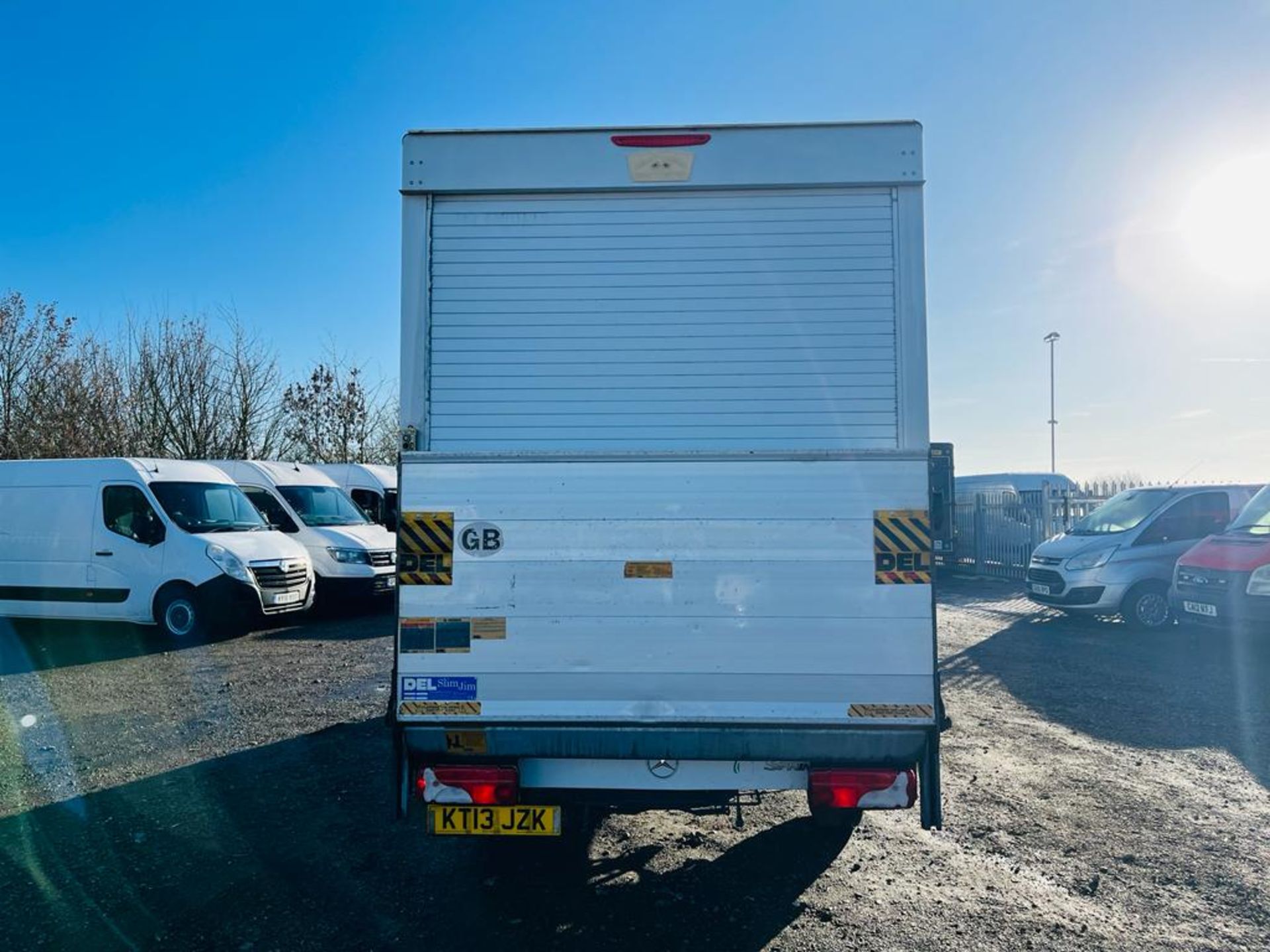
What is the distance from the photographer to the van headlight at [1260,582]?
32.4 feet

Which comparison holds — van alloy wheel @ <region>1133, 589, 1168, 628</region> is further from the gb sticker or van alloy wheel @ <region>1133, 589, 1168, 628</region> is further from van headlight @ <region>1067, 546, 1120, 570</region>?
the gb sticker

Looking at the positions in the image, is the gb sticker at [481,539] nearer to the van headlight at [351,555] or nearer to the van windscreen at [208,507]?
the van windscreen at [208,507]

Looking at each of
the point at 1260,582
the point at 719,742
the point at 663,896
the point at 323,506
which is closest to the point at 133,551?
the point at 323,506

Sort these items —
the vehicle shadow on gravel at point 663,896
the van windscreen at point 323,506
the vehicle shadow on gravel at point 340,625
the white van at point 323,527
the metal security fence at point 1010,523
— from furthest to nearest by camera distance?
the metal security fence at point 1010,523 → the van windscreen at point 323,506 → the white van at point 323,527 → the vehicle shadow on gravel at point 340,625 → the vehicle shadow on gravel at point 663,896

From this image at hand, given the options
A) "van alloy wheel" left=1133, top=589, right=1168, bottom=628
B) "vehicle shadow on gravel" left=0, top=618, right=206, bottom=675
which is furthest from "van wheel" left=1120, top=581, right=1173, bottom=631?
"vehicle shadow on gravel" left=0, top=618, right=206, bottom=675

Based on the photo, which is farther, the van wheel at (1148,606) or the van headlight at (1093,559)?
the van headlight at (1093,559)

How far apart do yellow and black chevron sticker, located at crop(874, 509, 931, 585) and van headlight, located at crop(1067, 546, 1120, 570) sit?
10.6 metres

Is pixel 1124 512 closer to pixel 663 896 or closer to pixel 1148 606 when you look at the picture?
pixel 1148 606

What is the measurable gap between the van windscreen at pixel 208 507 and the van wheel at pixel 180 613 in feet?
2.83

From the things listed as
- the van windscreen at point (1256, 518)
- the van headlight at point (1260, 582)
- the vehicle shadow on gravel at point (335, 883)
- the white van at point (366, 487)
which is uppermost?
the white van at point (366, 487)

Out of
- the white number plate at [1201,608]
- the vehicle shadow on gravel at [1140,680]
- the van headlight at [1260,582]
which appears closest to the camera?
the vehicle shadow on gravel at [1140,680]

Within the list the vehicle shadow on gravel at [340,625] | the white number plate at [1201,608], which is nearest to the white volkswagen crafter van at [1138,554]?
the white number plate at [1201,608]

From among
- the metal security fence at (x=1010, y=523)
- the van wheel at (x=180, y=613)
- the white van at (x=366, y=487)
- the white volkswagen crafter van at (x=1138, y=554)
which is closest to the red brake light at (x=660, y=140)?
the van wheel at (x=180, y=613)

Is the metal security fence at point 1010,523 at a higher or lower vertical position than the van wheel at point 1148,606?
higher
